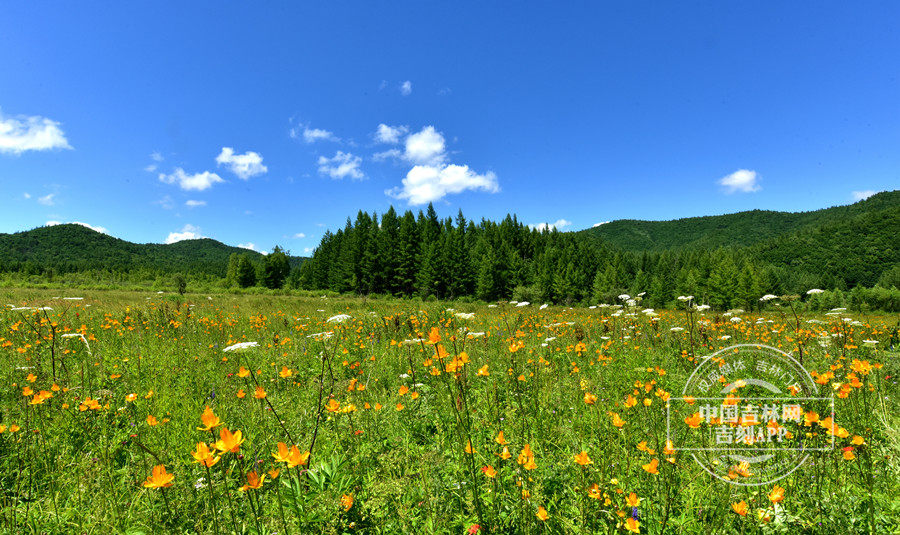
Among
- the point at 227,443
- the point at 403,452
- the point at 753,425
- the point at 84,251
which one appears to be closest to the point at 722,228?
the point at 753,425

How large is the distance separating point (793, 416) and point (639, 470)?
5.99ft

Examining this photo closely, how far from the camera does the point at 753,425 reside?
8.82ft

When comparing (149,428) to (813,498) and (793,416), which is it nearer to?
(813,498)

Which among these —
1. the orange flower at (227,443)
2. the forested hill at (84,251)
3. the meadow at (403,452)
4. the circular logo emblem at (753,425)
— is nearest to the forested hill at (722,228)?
the circular logo emblem at (753,425)

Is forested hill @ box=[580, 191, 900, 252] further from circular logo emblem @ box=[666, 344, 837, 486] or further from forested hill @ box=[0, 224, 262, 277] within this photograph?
forested hill @ box=[0, 224, 262, 277]

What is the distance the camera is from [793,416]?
307 centimetres

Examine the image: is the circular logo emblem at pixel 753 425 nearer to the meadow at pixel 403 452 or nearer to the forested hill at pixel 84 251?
the meadow at pixel 403 452

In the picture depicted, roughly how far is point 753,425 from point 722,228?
664 feet

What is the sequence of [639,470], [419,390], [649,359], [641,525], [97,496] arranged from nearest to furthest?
[641,525] < [97,496] < [639,470] < [419,390] < [649,359]

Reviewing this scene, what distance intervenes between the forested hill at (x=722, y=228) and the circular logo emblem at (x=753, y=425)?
117m

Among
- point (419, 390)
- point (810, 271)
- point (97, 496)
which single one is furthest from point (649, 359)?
point (810, 271)

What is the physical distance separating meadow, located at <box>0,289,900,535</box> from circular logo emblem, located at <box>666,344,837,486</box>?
0.24 feet

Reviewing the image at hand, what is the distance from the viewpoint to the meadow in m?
1.89

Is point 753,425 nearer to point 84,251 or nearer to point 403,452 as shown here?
point 403,452
